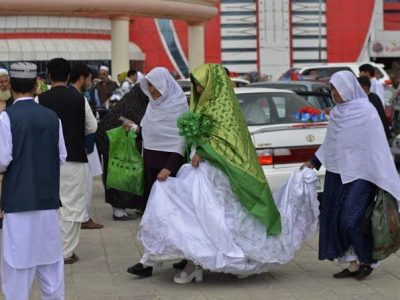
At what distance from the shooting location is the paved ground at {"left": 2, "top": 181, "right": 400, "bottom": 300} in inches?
274

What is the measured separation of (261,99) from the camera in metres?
11.0

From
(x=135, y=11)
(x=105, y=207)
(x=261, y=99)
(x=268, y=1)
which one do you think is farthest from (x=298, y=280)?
(x=268, y=1)

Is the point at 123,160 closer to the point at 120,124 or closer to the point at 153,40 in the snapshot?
the point at 120,124

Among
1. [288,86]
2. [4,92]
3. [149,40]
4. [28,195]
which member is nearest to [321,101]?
[288,86]

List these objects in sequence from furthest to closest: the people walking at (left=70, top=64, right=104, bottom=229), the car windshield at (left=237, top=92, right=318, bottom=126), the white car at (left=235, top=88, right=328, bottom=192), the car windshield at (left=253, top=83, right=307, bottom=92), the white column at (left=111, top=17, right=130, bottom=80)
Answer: the white column at (left=111, top=17, right=130, bottom=80) → the car windshield at (left=253, top=83, right=307, bottom=92) → the car windshield at (left=237, top=92, right=318, bottom=126) → the white car at (left=235, top=88, right=328, bottom=192) → the people walking at (left=70, top=64, right=104, bottom=229)

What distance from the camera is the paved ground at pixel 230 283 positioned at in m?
6.95

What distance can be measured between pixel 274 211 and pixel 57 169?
203cm

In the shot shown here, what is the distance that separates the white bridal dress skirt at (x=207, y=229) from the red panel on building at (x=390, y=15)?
46.6 metres

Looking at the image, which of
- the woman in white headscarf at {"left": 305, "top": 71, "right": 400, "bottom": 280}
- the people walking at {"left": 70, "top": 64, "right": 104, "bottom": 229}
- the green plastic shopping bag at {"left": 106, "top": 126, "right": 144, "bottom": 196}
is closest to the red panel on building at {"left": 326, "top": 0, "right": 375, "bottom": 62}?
the green plastic shopping bag at {"left": 106, "top": 126, "right": 144, "bottom": 196}

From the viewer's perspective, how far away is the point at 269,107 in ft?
36.3

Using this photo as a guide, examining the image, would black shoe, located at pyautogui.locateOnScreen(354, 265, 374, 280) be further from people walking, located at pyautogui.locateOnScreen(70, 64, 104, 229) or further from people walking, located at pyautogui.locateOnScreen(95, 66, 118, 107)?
people walking, located at pyautogui.locateOnScreen(95, 66, 118, 107)

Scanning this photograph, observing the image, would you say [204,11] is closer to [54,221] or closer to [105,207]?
[105,207]

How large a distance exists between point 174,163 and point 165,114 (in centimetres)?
48

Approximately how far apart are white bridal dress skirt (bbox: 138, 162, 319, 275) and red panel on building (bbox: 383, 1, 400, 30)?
4656cm
